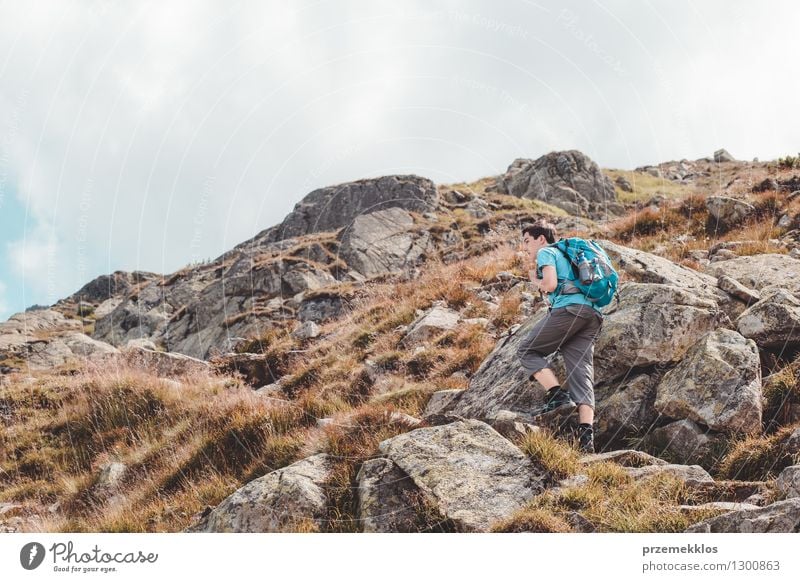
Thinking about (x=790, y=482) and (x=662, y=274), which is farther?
(x=662, y=274)

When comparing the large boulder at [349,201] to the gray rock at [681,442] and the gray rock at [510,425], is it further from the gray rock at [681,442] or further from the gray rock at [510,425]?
the gray rock at [681,442]

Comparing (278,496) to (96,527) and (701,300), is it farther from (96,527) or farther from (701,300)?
(701,300)

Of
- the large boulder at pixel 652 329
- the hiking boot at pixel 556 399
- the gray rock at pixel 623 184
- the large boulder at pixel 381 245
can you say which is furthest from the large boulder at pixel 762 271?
the gray rock at pixel 623 184

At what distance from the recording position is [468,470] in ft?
19.5

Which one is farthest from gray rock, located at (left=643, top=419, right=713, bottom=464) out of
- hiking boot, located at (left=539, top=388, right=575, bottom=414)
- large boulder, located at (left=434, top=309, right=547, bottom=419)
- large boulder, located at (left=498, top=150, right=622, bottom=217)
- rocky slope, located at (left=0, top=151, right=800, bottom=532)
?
large boulder, located at (left=498, top=150, right=622, bottom=217)

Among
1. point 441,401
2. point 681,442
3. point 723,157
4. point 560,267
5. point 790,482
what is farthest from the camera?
point 723,157

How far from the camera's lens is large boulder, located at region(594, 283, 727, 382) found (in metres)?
7.39

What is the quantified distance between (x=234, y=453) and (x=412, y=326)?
18.0 feet

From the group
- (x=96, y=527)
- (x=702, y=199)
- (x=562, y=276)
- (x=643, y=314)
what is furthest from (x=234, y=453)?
(x=702, y=199)

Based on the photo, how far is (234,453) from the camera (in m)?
8.58

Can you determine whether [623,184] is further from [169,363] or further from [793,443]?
[793,443]

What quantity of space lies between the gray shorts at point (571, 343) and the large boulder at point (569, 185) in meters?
44.5
